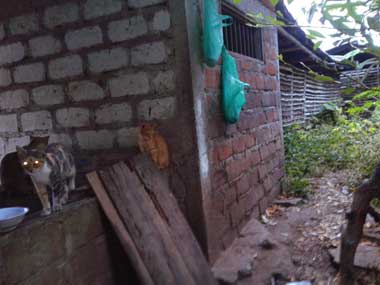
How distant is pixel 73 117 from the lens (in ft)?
8.75

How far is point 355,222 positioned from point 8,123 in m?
2.95

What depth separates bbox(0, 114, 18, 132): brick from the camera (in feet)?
9.55

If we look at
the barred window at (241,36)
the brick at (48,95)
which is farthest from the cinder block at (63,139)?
the barred window at (241,36)

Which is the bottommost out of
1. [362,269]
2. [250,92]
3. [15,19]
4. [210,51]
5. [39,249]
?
[362,269]

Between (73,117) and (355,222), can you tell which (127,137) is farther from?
(355,222)

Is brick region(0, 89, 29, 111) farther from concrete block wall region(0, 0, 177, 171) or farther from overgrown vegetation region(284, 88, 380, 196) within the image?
overgrown vegetation region(284, 88, 380, 196)

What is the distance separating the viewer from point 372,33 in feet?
3.77

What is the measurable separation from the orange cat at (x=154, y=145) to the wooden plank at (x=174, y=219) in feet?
0.20

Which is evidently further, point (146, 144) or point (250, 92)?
point (250, 92)

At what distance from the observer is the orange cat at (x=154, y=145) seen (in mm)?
2305

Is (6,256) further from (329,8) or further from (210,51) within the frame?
(210,51)

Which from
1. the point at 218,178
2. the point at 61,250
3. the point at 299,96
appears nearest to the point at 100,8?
the point at 218,178

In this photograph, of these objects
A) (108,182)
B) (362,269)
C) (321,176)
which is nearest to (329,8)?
(108,182)

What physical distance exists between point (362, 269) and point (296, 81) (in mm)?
6551
